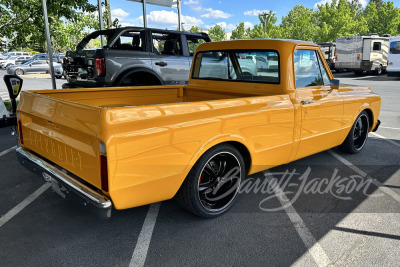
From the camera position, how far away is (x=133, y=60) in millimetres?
6805

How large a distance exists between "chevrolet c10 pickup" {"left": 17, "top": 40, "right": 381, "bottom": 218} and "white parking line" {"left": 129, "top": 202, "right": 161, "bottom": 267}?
41 cm

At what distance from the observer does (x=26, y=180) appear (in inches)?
163

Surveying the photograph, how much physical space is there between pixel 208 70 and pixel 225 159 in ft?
5.76

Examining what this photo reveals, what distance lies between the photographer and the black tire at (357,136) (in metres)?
4.99

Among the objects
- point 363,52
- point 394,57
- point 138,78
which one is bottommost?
point 138,78

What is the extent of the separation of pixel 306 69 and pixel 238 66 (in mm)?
849

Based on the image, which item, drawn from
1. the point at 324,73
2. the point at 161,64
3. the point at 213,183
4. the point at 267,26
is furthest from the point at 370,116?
the point at 267,26

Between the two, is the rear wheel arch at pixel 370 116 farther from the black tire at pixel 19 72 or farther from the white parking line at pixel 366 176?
the black tire at pixel 19 72

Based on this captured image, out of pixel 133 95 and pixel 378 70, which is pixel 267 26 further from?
pixel 133 95

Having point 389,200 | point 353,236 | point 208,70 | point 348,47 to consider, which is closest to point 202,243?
point 353,236

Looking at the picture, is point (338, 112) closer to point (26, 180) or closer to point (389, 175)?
point (389, 175)

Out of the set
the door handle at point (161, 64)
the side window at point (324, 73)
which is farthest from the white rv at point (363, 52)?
the side window at point (324, 73)

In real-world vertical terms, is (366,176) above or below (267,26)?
below

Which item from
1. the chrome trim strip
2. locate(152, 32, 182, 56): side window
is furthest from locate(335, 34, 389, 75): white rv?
the chrome trim strip
